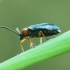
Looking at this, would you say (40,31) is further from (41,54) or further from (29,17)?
(29,17)

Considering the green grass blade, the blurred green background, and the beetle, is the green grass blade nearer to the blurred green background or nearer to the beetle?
the beetle

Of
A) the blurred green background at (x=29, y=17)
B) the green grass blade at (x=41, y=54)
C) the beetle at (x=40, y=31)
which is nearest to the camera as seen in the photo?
the green grass blade at (x=41, y=54)

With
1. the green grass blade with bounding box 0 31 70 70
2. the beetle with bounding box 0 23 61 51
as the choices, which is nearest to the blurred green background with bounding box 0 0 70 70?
the beetle with bounding box 0 23 61 51

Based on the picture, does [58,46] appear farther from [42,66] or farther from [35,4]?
[35,4]

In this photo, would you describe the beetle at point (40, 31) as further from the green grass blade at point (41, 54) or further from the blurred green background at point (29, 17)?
the blurred green background at point (29, 17)

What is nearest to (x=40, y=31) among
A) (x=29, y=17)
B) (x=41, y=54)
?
(x=41, y=54)

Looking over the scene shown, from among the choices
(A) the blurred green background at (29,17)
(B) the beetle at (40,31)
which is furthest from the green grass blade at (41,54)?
(A) the blurred green background at (29,17)
